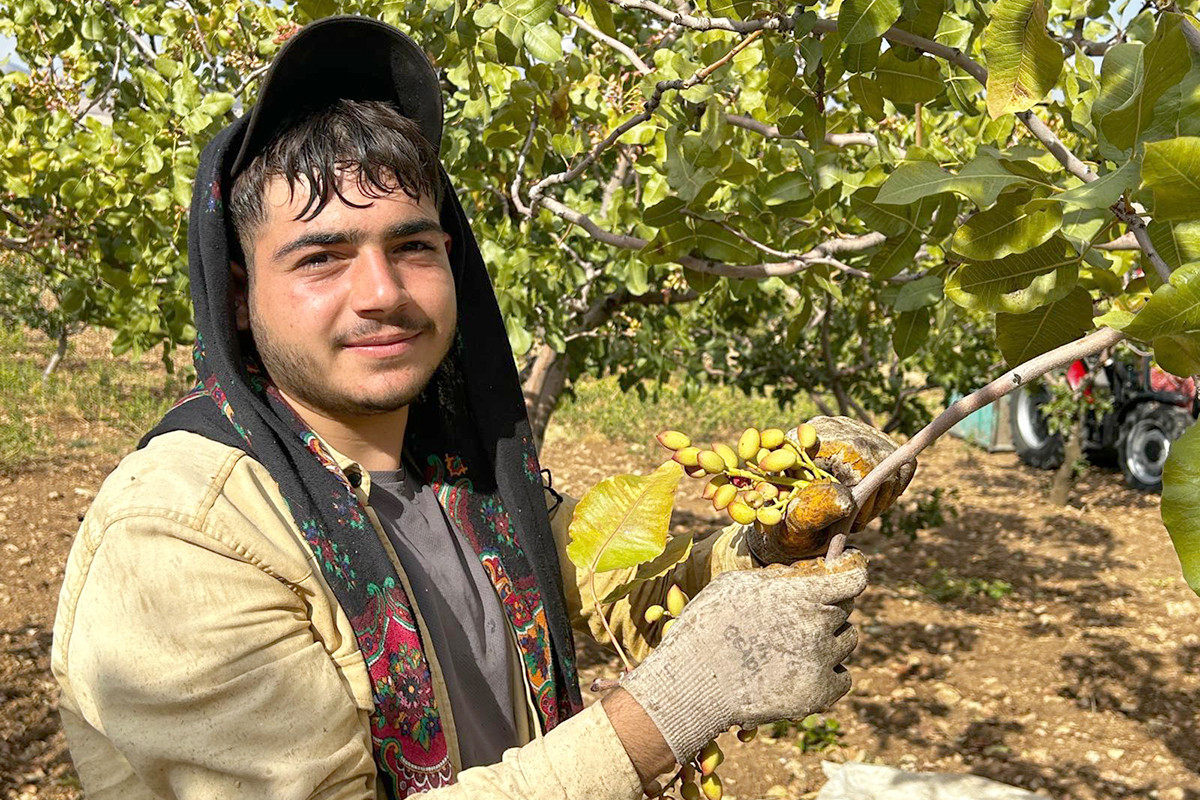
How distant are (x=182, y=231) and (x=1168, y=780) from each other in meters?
4.25

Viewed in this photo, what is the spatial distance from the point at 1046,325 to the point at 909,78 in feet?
1.64

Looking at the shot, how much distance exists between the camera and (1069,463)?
855 cm

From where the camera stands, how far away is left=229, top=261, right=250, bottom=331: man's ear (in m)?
1.55

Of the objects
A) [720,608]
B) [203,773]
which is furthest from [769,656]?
[203,773]

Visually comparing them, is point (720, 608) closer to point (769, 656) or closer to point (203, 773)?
point (769, 656)

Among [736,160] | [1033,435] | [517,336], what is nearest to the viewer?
[736,160]

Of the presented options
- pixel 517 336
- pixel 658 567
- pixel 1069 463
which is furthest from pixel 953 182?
pixel 1069 463

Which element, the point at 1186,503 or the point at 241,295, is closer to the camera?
the point at 1186,503

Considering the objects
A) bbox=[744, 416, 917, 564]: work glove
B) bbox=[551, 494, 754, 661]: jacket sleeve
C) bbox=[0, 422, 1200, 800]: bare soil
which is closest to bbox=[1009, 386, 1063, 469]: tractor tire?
bbox=[0, 422, 1200, 800]: bare soil

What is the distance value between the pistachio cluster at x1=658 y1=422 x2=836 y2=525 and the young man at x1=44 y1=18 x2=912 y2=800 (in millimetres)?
56

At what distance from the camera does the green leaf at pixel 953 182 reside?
1103mm

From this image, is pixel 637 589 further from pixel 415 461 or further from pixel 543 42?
pixel 543 42

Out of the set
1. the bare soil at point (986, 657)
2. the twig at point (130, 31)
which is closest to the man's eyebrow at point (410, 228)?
the twig at point (130, 31)

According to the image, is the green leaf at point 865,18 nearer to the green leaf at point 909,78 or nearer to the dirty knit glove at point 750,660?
the green leaf at point 909,78
